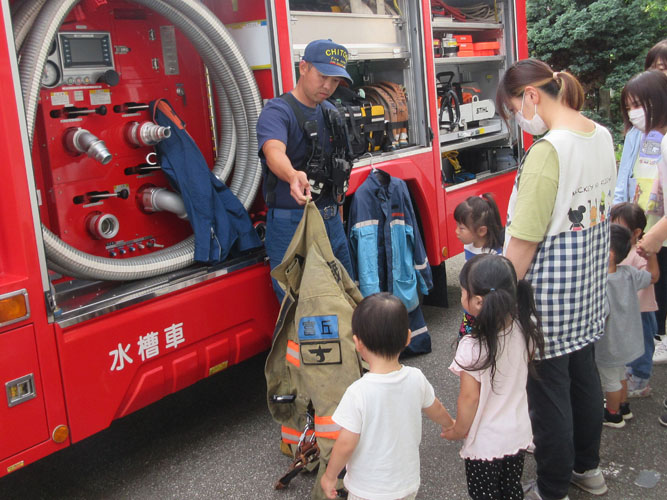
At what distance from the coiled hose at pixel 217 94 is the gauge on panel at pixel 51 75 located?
0.32 meters

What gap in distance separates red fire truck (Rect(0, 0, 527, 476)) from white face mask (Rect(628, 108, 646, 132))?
142 cm

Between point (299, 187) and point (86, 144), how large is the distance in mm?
993

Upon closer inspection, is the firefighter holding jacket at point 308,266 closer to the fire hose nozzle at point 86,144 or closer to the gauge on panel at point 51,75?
the fire hose nozzle at point 86,144

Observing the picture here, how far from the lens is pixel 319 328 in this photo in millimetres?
3098

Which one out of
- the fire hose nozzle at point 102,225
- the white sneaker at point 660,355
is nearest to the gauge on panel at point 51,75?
the fire hose nozzle at point 102,225

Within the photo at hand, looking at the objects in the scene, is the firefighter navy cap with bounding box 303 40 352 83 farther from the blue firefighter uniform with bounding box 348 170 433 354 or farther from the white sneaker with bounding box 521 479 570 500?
the white sneaker with bounding box 521 479 570 500

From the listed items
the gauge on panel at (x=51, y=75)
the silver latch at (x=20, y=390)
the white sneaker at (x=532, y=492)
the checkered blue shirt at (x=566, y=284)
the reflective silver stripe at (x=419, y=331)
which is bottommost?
the white sneaker at (x=532, y=492)

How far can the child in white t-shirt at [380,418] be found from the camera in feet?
7.23

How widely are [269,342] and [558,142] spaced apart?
1.91 m

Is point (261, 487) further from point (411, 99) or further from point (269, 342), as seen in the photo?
point (411, 99)

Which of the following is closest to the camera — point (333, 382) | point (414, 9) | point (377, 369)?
point (377, 369)

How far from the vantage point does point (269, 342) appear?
3814 mm

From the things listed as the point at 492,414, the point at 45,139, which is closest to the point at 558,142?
the point at 492,414

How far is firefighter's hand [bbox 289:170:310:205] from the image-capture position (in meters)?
3.13
